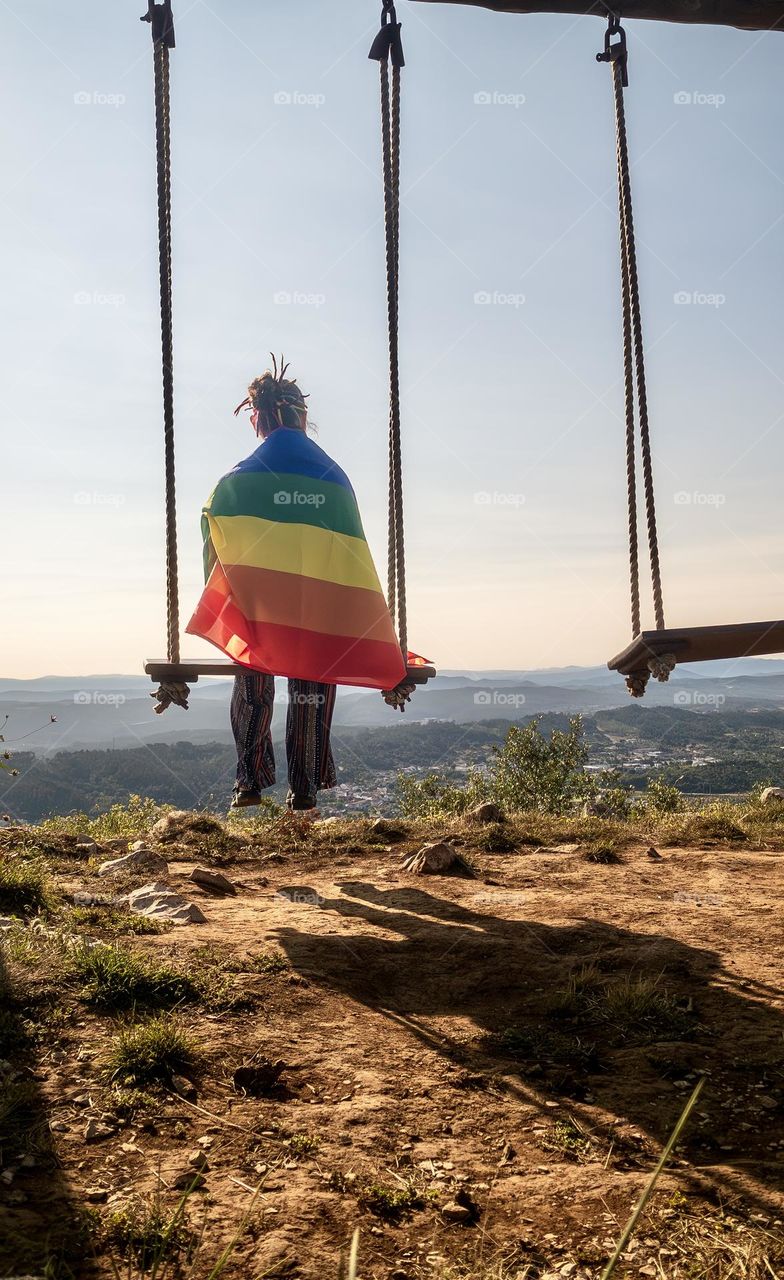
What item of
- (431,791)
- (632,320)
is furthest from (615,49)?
(431,791)

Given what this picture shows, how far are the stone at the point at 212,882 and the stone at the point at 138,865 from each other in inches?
12.3

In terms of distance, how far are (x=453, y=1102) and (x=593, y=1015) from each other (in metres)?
0.89

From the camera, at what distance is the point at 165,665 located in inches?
195

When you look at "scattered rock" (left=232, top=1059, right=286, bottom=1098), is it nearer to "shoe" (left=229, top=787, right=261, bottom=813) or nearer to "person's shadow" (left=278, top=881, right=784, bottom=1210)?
"person's shadow" (left=278, top=881, right=784, bottom=1210)

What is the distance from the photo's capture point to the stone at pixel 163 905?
4398 mm

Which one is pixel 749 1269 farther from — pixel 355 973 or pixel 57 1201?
pixel 355 973

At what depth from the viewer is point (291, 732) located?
615cm

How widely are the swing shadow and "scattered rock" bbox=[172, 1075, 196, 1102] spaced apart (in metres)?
0.39

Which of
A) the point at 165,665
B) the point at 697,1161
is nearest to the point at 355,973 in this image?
the point at 697,1161

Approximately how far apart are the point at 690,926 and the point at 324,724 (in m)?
2.93

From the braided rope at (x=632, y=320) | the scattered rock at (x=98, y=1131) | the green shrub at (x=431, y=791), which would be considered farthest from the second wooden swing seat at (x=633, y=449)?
the green shrub at (x=431, y=791)
